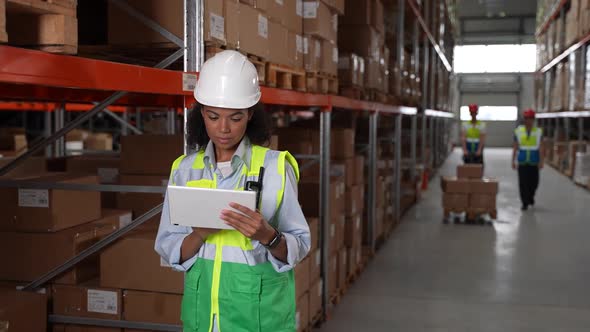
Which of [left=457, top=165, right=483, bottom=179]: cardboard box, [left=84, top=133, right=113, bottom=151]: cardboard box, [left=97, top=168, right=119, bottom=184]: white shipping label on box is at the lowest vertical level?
[left=457, top=165, right=483, bottom=179]: cardboard box

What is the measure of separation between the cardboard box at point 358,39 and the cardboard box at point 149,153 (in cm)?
418

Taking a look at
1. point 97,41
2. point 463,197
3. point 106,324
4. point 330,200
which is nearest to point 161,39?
point 97,41

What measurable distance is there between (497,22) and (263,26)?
109ft

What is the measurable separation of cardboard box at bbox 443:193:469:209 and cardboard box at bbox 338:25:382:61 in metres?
3.28

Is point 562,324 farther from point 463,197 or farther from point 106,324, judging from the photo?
point 463,197

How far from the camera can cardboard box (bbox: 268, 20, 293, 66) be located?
4.29 metres

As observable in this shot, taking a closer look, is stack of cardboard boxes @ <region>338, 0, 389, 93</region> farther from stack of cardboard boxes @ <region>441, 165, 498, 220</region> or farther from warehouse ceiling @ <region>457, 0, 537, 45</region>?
warehouse ceiling @ <region>457, 0, 537, 45</region>

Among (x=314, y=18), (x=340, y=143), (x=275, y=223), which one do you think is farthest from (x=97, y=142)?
(x=275, y=223)

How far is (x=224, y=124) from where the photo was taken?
231 cm

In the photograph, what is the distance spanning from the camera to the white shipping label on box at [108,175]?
15.4 ft

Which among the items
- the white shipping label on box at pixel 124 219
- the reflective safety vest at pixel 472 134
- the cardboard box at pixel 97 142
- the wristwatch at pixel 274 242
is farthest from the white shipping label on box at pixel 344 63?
the cardboard box at pixel 97 142

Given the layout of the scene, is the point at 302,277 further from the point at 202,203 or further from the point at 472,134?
the point at 472,134

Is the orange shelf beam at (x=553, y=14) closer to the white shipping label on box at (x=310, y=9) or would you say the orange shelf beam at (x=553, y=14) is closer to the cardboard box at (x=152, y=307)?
the white shipping label on box at (x=310, y=9)

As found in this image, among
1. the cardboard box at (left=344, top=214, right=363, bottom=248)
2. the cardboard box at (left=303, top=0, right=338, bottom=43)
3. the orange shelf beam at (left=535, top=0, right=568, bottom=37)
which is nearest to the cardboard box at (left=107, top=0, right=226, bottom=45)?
the cardboard box at (left=303, top=0, right=338, bottom=43)
